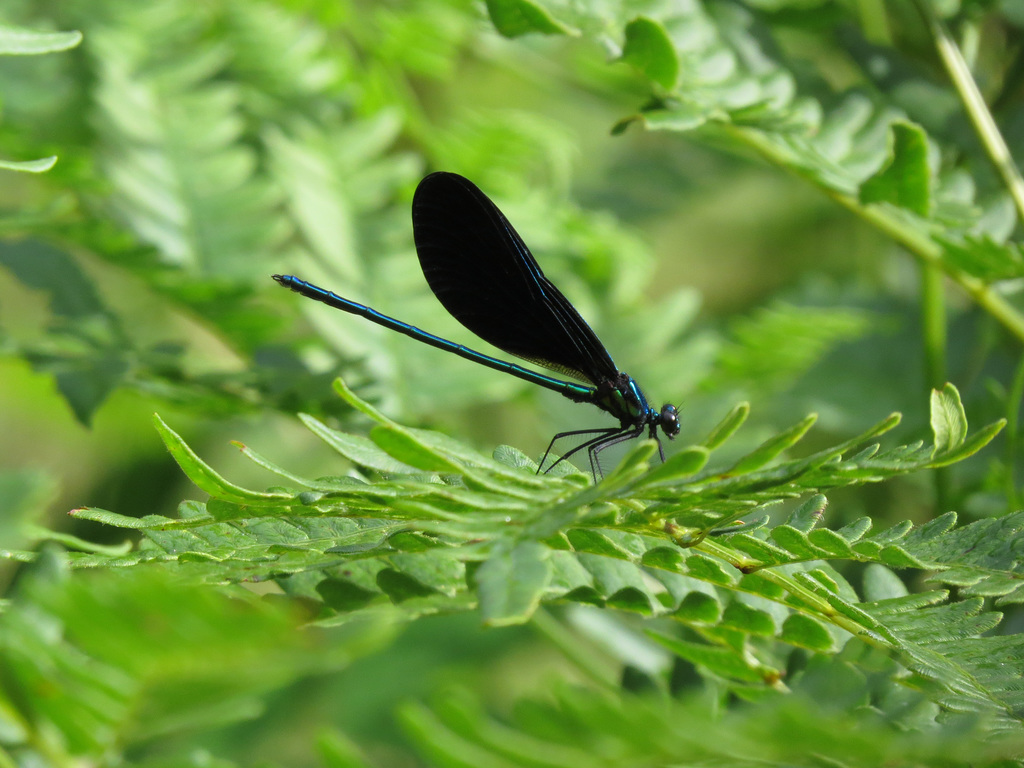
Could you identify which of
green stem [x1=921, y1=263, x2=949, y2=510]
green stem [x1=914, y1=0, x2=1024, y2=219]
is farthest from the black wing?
green stem [x1=914, y1=0, x2=1024, y2=219]

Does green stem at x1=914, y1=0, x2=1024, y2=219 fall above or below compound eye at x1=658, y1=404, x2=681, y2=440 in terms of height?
above

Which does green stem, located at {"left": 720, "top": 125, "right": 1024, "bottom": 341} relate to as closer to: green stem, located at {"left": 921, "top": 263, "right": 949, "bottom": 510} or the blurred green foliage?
the blurred green foliage

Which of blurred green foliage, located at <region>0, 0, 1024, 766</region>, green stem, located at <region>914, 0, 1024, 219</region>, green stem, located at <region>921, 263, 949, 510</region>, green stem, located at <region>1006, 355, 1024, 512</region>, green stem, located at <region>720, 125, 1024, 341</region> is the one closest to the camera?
blurred green foliage, located at <region>0, 0, 1024, 766</region>

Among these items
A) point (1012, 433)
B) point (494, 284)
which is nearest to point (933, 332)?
point (1012, 433)

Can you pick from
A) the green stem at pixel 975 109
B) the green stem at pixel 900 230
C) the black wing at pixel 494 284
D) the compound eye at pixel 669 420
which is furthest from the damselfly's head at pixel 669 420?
the green stem at pixel 975 109

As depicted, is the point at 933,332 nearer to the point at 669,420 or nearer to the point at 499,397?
the point at 669,420

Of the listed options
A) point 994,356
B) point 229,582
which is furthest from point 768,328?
point 229,582

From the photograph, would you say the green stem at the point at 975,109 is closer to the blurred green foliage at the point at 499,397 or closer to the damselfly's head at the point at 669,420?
the blurred green foliage at the point at 499,397
